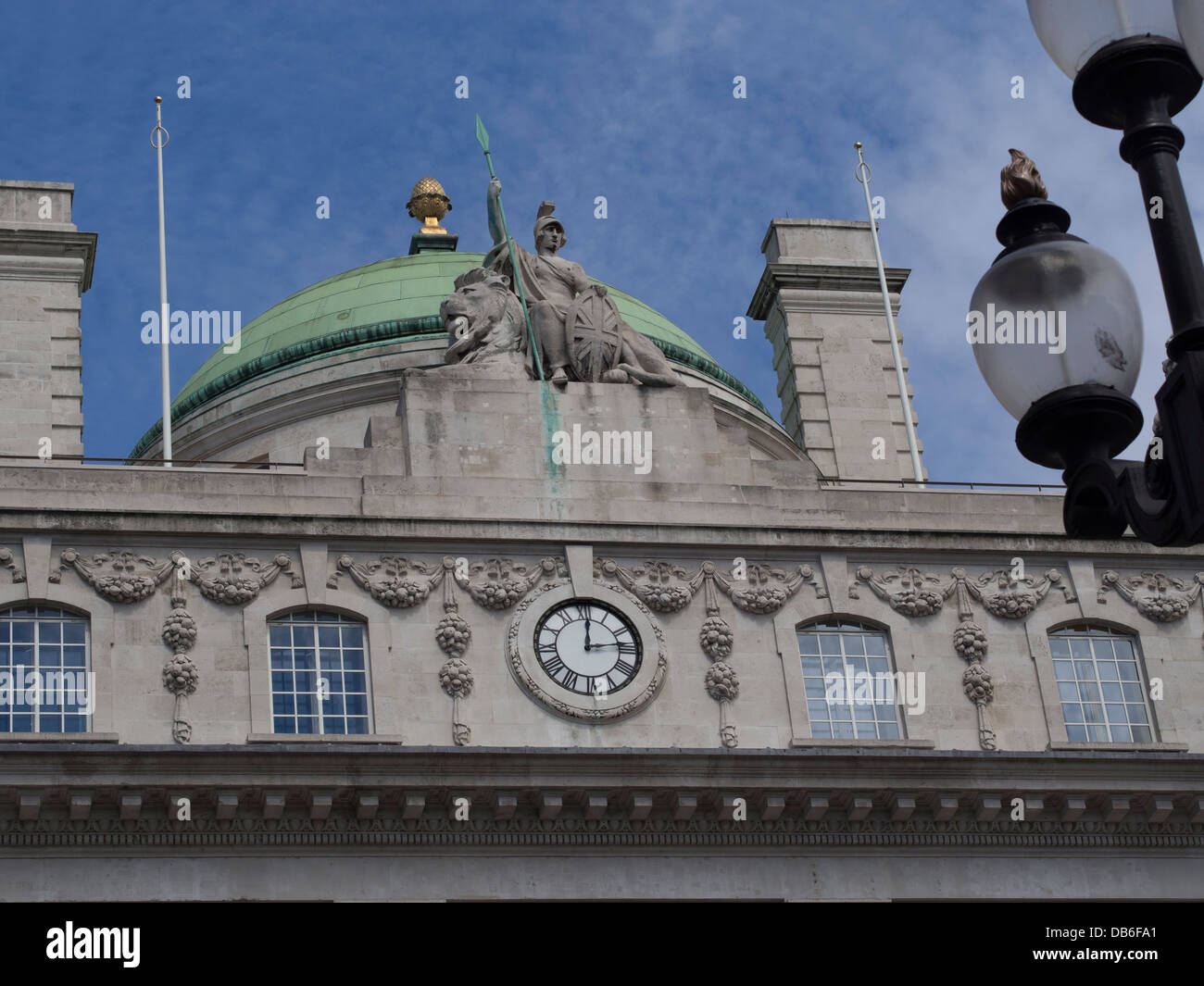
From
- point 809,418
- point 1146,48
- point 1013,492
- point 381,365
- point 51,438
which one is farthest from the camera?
point 381,365

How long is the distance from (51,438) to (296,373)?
8.65 m

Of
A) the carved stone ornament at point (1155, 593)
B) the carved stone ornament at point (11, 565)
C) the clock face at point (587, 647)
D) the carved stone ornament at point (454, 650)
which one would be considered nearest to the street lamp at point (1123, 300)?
the carved stone ornament at point (454, 650)

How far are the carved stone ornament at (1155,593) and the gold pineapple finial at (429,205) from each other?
21.5 meters

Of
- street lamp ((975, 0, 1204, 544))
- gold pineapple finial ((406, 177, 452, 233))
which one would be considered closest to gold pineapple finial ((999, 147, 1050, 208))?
street lamp ((975, 0, 1204, 544))

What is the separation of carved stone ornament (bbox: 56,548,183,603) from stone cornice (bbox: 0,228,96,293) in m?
9.60

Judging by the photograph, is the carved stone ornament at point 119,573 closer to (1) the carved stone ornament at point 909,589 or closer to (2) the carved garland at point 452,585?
(2) the carved garland at point 452,585

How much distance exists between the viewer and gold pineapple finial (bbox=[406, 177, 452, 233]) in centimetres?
4859

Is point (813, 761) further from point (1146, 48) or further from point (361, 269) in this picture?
point (361, 269)

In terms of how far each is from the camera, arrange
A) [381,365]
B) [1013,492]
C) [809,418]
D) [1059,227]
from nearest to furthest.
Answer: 1. [1059,227]
2. [1013,492]
3. [809,418]
4. [381,365]

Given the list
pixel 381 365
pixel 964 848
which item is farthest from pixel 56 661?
pixel 381 365

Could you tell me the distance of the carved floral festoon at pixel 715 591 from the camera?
28953 millimetres

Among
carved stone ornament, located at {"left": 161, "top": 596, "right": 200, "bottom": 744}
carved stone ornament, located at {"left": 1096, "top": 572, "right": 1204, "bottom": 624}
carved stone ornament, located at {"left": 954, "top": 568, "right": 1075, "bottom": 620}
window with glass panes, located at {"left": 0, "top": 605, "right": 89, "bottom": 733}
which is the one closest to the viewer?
window with glass panes, located at {"left": 0, "top": 605, "right": 89, "bottom": 733}

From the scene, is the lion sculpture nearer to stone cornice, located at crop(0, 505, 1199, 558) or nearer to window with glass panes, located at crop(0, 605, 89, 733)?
stone cornice, located at crop(0, 505, 1199, 558)
